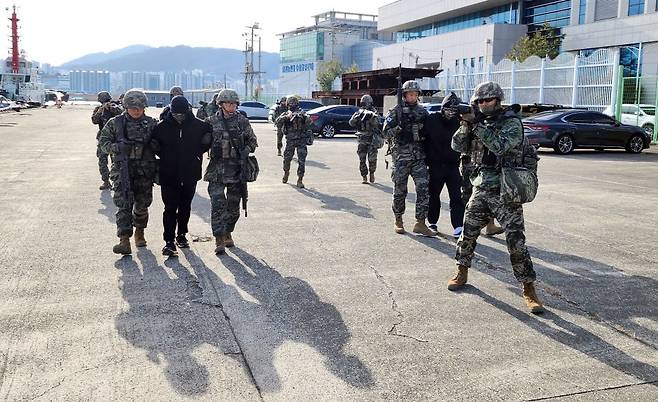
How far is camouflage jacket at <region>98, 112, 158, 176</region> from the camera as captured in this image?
632 centimetres

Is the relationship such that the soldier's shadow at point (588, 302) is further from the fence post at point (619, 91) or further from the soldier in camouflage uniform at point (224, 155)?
the fence post at point (619, 91)

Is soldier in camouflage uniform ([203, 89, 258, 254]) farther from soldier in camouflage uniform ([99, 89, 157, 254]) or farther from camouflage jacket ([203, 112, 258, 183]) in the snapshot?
soldier in camouflage uniform ([99, 89, 157, 254])

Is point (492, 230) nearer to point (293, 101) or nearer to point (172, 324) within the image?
point (172, 324)

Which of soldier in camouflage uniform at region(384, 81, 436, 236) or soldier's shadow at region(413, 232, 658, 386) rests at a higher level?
soldier in camouflage uniform at region(384, 81, 436, 236)

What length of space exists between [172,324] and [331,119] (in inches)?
876

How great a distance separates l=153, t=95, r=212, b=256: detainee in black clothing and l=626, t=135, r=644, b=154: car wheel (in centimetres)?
1757

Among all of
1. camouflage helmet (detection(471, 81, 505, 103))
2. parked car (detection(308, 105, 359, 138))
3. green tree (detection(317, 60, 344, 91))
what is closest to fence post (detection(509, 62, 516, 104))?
parked car (detection(308, 105, 359, 138))

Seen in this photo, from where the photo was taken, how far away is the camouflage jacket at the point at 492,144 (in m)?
4.77

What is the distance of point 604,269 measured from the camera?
6.23 metres

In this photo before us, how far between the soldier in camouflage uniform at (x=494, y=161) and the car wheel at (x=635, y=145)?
17239 millimetres

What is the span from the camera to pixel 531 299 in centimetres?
496

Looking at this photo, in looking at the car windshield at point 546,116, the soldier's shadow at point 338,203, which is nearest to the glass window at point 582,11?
the car windshield at point 546,116

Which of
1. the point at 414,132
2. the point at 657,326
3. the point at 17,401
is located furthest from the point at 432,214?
the point at 17,401

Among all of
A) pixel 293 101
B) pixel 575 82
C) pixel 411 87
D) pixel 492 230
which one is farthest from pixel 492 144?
pixel 575 82
